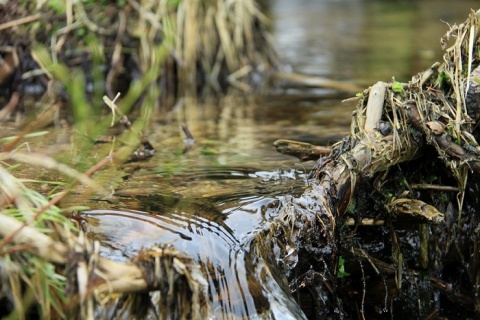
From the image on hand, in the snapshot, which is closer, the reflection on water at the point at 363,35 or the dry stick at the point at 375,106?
the dry stick at the point at 375,106

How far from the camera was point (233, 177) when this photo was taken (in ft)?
9.92

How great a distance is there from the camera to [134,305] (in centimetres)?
187

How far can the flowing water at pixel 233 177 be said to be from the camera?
215 cm

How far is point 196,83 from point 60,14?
1.47 metres

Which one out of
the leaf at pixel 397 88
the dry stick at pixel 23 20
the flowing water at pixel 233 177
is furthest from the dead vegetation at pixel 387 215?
the dry stick at pixel 23 20

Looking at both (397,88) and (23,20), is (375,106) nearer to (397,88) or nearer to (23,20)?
(397,88)

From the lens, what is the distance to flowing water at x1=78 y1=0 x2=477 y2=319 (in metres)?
2.15

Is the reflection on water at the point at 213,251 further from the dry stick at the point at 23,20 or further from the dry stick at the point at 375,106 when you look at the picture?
the dry stick at the point at 23,20

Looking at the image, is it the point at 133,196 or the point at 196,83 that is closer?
Result: the point at 133,196

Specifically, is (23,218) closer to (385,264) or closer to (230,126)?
(385,264)

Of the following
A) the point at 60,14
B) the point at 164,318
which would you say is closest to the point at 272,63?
the point at 60,14

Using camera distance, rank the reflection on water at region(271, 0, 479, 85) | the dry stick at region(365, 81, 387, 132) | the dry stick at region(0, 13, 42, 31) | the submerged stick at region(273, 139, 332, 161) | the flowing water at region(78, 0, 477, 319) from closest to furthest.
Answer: the flowing water at region(78, 0, 477, 319), the dry stick at region(365, 81, 387, 132), the submerged stick at region(273, 139, 332, 161), the dry stick at region(0, 13, 42, 31), the reflection on water at region(271, 0, 479, 85)

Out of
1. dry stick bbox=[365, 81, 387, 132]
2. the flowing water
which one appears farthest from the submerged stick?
dry stick bbox=[365, 81, 387, 132]

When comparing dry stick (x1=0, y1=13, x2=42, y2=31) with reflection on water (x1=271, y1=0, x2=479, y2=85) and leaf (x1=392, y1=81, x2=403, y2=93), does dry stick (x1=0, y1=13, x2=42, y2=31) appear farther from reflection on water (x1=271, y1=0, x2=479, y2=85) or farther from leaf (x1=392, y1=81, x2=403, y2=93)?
leaf (x1=392, y1=81, x2=403, y2=93)
